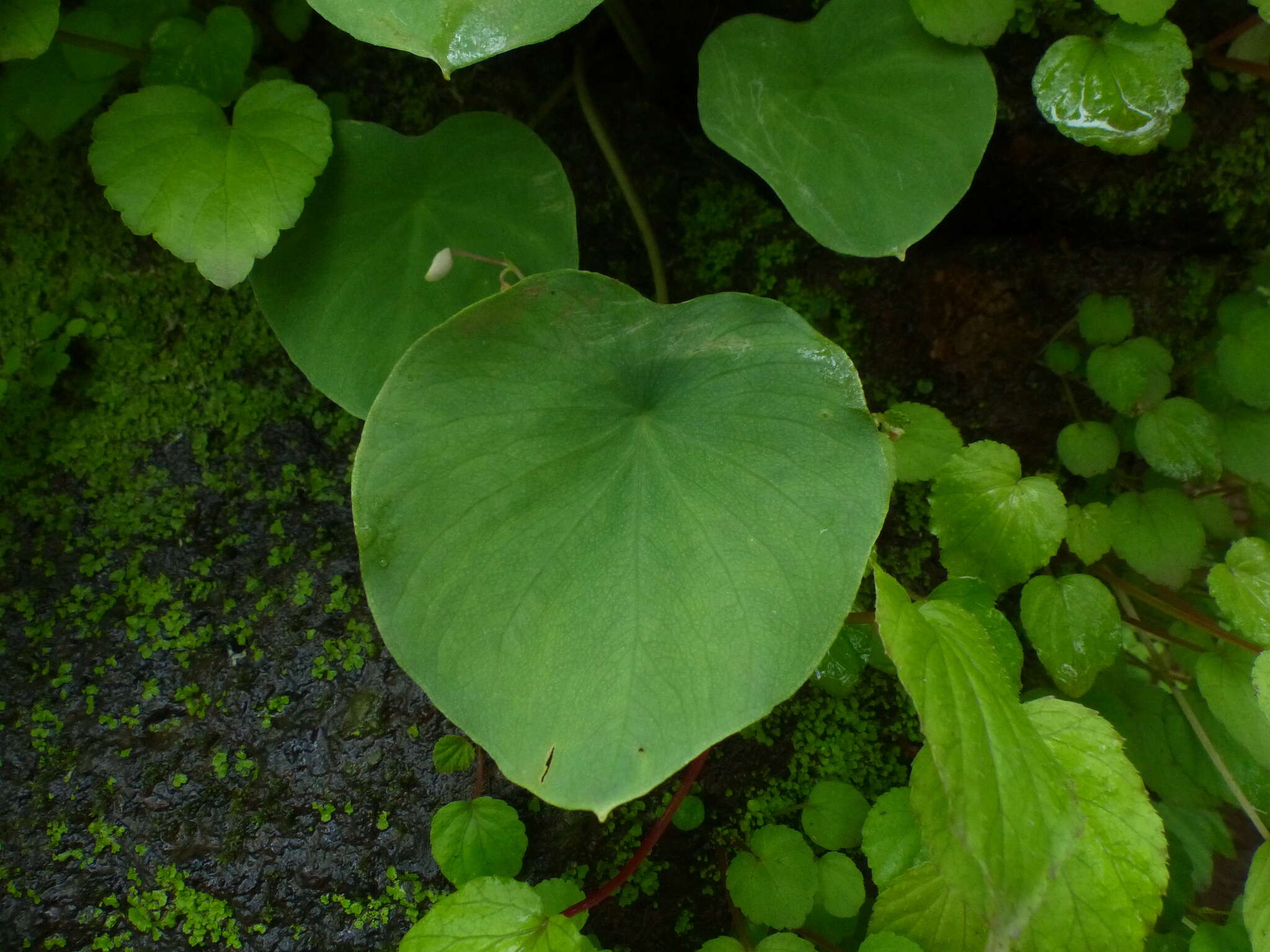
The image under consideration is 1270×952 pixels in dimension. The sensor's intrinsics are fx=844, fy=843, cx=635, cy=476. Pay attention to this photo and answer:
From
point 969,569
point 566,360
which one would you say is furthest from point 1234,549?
point 566,360

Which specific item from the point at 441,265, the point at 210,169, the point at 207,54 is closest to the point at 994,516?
the point at 441,265

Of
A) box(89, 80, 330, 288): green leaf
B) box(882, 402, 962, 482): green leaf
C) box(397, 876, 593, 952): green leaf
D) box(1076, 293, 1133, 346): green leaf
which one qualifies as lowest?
box(397, 876, 593, 952): green leaf

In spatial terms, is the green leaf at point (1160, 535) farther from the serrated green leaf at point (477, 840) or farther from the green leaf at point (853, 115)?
the serrated green leaf at point (477, 840)

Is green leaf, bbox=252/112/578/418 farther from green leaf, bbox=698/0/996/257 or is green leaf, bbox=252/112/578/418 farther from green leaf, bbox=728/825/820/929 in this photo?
green leaf, bbox=728/825/820/929

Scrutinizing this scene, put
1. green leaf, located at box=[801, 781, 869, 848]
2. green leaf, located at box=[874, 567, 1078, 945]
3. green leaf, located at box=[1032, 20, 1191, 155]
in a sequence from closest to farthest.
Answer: green leaf, located at box=[874, 567, 1078, 945] < green leaf, located at box=[1032, 20, 1191, 155] < green leaf, located at box=[801, 781, 869, 848]

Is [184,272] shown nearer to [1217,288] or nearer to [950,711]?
[950,711]

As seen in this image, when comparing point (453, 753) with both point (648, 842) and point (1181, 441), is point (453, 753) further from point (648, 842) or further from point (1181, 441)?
point (1181, 441)

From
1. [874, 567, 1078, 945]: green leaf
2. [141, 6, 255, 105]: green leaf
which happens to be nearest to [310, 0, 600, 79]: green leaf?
[141, 6, 255, 105]: green leaf
